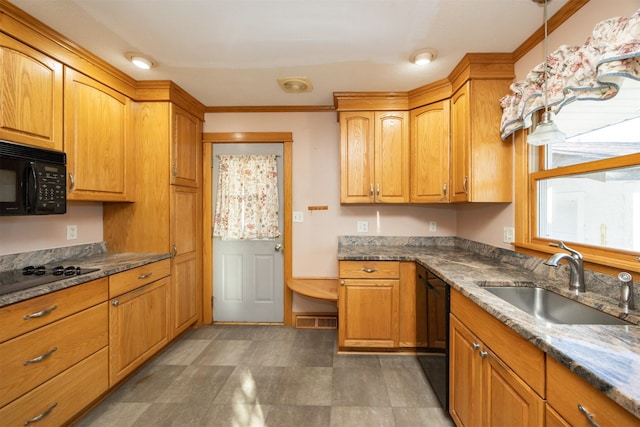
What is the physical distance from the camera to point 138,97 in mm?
2412

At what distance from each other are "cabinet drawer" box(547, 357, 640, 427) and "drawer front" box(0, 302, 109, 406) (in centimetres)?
219

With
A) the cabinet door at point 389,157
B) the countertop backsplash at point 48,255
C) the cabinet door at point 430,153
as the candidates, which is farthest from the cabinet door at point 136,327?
the cabinet door at point 430,153

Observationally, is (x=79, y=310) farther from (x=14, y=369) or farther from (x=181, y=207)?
(x=181, y=207)

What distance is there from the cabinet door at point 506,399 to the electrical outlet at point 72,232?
2891mm

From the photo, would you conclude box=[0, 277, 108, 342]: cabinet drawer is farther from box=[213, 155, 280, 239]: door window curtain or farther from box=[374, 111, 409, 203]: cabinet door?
box=[374, 111, 409, 203]: cabinet door

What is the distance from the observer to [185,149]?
8.76 ft

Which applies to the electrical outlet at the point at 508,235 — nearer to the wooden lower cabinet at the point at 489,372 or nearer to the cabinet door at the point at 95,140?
the wooden lower cabinet at the point at 489,372

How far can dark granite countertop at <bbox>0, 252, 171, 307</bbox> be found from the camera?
50.7 inches

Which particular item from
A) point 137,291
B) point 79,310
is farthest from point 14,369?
point 137,291

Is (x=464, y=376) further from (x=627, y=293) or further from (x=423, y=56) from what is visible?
(x=423, y=56)

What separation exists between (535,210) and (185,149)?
9.76 feet

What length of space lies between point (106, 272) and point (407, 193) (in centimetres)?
245

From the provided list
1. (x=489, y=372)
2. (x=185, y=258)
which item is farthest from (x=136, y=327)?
(x=489, y=372)

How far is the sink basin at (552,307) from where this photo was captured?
3.82 ft
